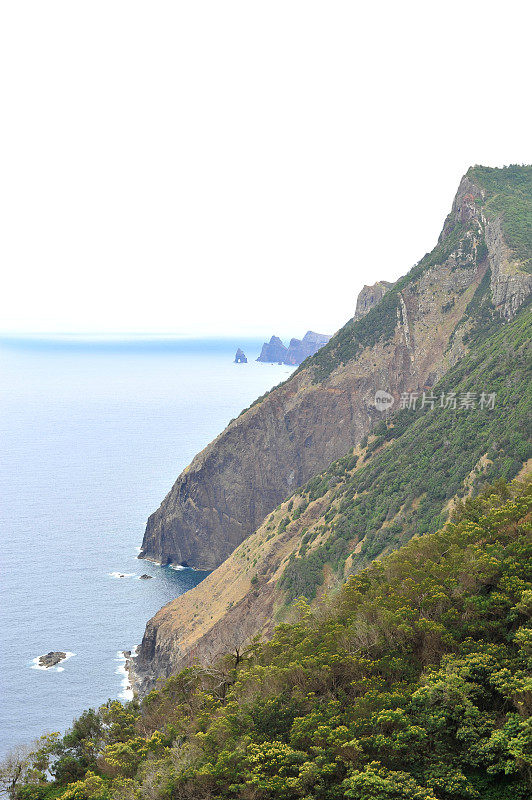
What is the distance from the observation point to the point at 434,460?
2768 inches

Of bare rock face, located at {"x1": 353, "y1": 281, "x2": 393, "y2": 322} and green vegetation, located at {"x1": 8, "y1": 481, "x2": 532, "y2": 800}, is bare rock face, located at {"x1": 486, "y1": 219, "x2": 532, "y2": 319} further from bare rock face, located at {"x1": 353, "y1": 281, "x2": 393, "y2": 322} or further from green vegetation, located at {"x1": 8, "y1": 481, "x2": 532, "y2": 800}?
bare rock face, located at {"x1": 353, "y1": 281, "x2": 393, "y2": 322}

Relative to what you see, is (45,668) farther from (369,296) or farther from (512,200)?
(369,296)

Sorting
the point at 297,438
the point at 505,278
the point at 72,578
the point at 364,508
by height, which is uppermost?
the point at 505,278

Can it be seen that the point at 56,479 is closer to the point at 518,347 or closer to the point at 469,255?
the point at 469,255

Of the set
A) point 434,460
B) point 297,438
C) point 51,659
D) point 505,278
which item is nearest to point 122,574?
point 51,659

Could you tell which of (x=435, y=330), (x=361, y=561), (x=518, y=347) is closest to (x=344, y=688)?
(x=361, y=561)

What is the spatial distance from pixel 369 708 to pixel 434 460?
48616 millimetres

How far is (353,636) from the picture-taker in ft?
96.2

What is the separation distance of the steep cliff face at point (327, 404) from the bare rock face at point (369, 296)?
71.1ft

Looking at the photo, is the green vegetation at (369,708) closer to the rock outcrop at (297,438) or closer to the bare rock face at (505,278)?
the rock outcrop at (297,438)

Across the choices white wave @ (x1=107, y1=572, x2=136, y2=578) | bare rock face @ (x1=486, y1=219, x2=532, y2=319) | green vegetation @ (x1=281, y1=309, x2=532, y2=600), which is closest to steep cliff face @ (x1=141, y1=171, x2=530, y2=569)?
bare rock face @ (x1=486, y1=219, x2=532, y2=319)

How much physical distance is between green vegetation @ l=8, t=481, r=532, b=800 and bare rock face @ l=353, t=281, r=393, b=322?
371 ft

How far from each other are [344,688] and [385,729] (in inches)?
174

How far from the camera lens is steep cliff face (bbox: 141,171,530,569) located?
332ft
